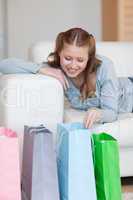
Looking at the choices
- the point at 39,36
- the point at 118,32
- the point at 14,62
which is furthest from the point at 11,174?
the point at 39,36

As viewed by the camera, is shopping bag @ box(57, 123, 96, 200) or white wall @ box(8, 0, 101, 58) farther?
white wall @ box(8, 0, 101, 58)

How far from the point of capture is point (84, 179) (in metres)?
1.52

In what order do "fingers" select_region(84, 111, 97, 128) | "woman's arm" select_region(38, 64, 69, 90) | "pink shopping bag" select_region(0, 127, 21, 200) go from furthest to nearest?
"woman's arm" select_region(38, 64, 69, 90), "fingers" select_region(84, 111, 97, 128), "pink shopping bag" select_region(0, 127, 21, 200)

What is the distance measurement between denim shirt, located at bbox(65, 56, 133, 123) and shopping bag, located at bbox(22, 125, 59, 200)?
0.38 meters

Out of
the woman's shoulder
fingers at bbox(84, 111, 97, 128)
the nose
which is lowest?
fingers at bbox(84, 111, 97, 128)

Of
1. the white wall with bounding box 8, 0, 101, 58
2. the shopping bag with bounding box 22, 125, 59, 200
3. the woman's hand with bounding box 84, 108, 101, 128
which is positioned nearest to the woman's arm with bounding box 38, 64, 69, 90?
the woman's hand with bounding box 84, 108, 101, 128

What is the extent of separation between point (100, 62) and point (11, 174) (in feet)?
2.46

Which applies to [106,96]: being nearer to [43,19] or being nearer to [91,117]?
[91,117]

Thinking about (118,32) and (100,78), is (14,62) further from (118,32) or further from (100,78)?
(118,32)

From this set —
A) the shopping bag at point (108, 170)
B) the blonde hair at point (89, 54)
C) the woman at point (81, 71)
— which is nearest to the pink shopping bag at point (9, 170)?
the shopping bag at point (108, 170)

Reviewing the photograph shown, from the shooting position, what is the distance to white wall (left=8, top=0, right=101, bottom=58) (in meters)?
3.94

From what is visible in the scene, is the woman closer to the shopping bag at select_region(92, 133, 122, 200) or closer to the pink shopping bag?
the shopping bag at select_region(92, 133, 122, 200)

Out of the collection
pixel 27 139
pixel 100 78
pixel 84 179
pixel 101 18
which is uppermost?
pixel 101 18

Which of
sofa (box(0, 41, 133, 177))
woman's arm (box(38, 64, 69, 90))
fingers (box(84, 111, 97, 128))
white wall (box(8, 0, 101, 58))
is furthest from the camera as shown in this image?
white wall (box(8, 0, 101, 58))
